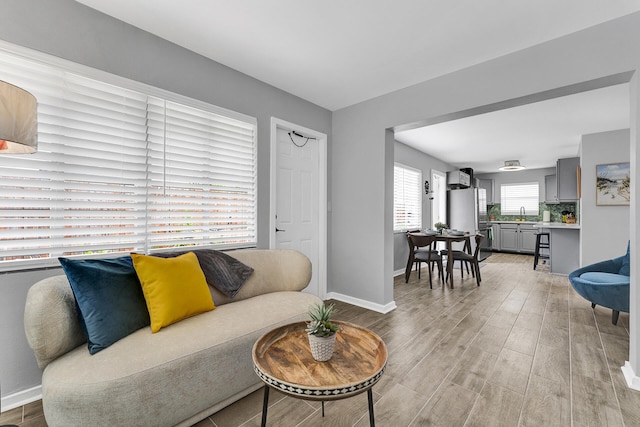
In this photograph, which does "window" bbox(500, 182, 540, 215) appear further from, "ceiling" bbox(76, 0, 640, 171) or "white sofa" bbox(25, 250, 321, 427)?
"white sofa" bbox(25, 250, 321, 427)

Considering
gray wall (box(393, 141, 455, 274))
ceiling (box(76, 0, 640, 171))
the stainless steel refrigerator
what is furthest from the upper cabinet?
ceiling (box(76, 0, 640, 171))

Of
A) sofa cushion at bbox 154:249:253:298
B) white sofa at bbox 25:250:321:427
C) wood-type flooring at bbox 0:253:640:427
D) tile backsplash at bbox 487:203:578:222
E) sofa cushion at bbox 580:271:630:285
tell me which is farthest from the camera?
tile backsplash at bbox 487:203:578:222

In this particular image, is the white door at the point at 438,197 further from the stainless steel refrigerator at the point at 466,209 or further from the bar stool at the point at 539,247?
the bar stool at the point at 539,247

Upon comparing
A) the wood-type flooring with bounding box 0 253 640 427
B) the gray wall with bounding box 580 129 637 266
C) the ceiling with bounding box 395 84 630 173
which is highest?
the ceiling with bounding box 395 84 630 173

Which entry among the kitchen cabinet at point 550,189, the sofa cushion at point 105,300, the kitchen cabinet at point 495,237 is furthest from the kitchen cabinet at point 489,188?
the sofa cushion at point 105,300

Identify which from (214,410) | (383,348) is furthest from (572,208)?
(214,410)

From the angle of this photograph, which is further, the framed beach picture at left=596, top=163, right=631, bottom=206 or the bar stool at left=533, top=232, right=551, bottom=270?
the bar stool at left=533, top=232, right=551, bottom=270

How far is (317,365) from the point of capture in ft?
4.37

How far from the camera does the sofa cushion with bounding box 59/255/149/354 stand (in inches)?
61.2

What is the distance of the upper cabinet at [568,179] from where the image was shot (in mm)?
5840

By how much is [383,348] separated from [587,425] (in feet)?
4.42

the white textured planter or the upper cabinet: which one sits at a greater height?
the upper cabinet

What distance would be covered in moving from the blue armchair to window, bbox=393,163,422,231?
276 cm

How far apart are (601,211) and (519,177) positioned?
4.39m
